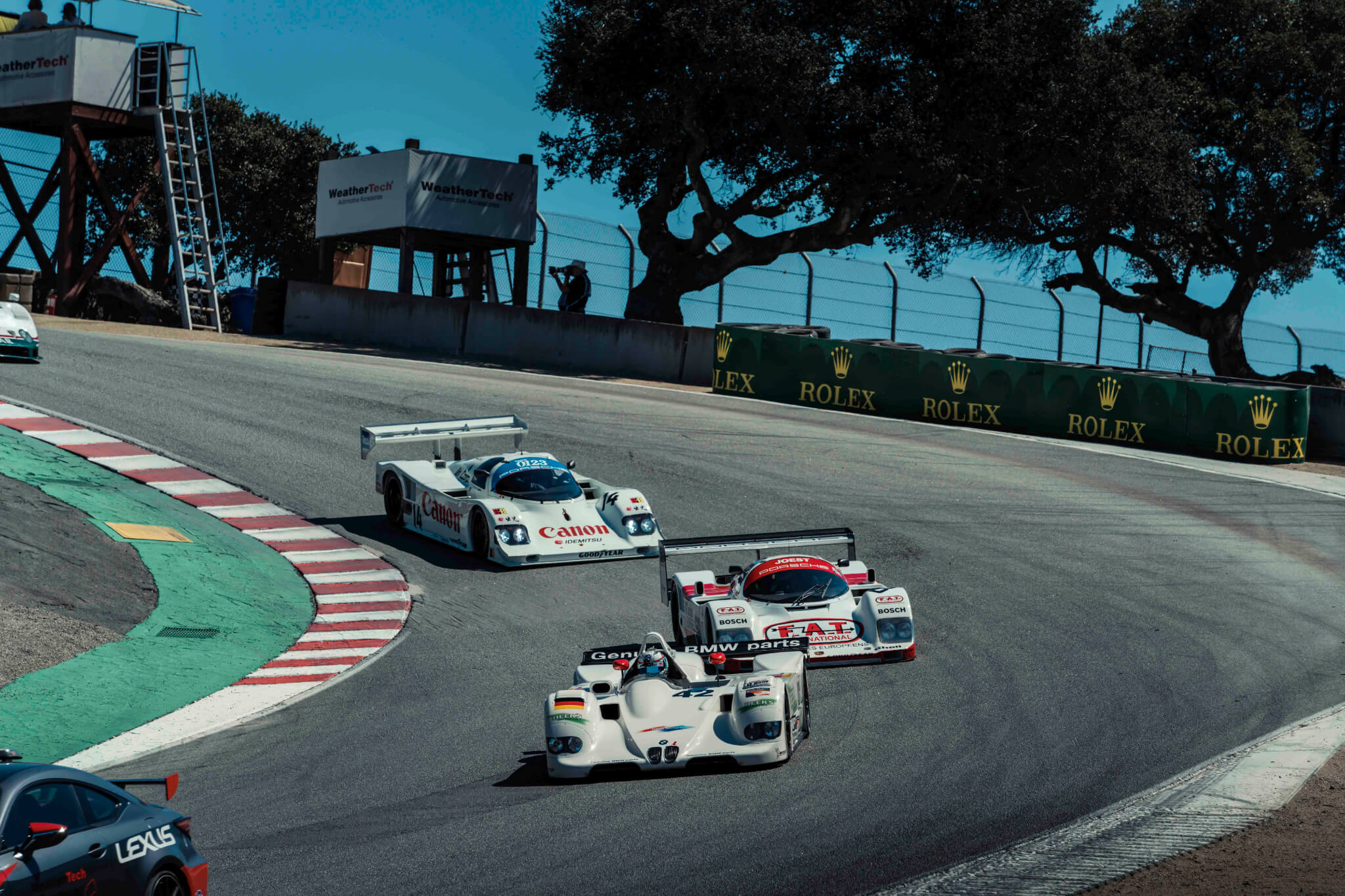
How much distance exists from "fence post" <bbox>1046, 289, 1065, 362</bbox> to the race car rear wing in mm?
20193

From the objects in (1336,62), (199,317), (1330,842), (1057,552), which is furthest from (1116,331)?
(1330,842)

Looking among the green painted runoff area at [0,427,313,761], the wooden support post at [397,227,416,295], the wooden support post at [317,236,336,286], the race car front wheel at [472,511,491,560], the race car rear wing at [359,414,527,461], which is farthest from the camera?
the wooden support post at [317,236,336,286]

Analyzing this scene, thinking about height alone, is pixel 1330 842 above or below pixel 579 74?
below

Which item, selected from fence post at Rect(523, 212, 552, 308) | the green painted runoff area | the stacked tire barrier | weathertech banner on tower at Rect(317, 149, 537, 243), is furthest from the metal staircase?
the green painted runoff area

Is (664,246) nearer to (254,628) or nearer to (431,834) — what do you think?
(254,628)

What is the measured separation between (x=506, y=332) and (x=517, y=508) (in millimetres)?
18832

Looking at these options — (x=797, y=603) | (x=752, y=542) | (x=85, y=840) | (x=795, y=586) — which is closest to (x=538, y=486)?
(x=752, y=542)

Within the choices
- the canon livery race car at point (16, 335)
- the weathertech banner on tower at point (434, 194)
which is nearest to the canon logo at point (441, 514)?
the canon livery race car at point (16, 335)

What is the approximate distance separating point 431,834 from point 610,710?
2215 mm

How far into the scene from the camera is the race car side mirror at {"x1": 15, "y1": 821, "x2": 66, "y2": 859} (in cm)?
566

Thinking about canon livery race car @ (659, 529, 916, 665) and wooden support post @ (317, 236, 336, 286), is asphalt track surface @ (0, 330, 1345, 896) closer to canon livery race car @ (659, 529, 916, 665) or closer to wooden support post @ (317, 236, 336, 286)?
canon livery race car @ (659, 529, 916, 665)

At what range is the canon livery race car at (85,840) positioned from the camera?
18.7ft

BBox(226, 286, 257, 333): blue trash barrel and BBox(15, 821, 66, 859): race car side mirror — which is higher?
BBox(226, 286, 257, 333): blue trash barrel

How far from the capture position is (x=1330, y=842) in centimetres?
757
